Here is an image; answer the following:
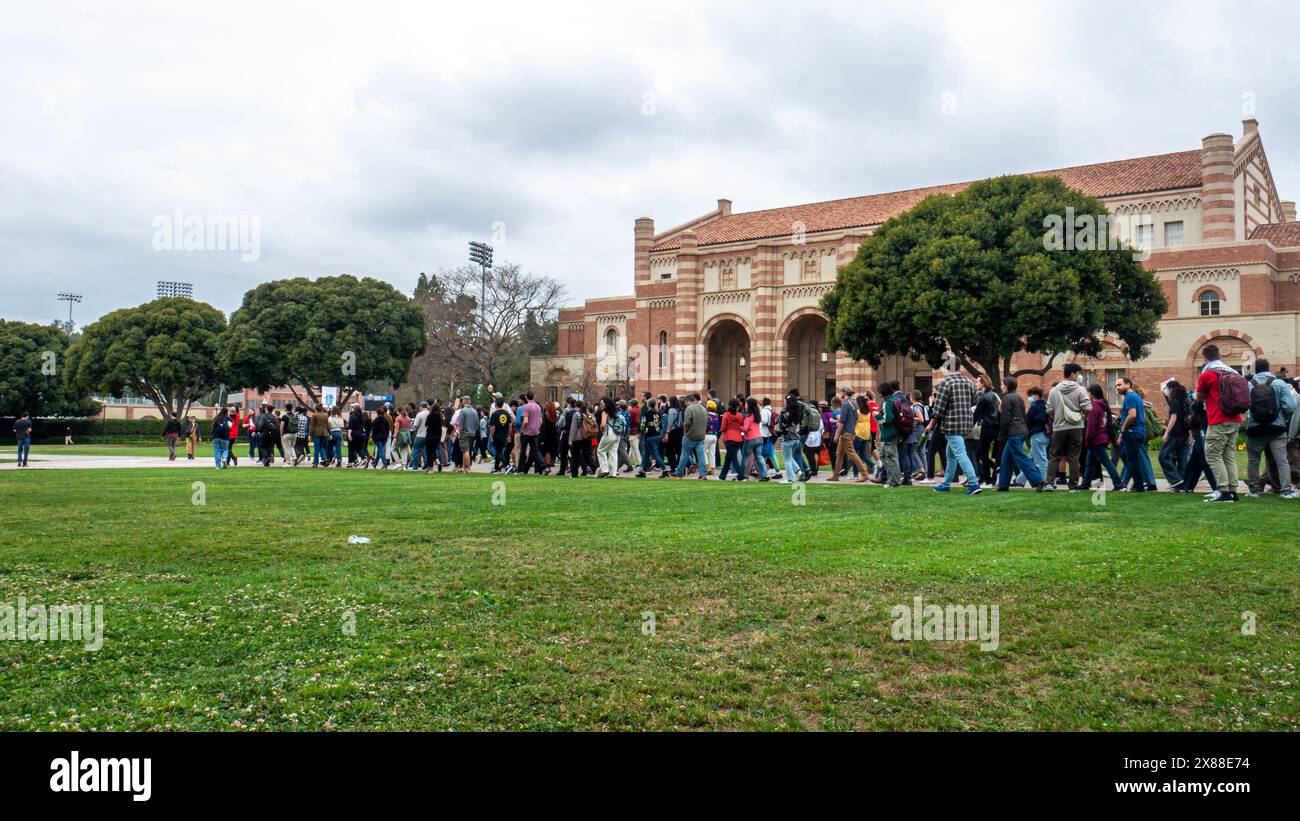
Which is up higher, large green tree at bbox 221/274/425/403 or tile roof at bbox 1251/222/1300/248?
tile roof at bbox 1251/222/1300/248

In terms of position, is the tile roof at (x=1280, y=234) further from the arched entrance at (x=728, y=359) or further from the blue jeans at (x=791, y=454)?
the blue jeans at (x=791, y=454)

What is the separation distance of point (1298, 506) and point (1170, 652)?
306 inches

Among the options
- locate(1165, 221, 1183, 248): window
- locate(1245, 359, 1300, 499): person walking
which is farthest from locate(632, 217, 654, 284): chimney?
locate(1245, 359, 1300, 499): person walking

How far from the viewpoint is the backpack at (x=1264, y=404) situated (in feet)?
35.4

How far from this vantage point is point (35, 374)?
163 feet

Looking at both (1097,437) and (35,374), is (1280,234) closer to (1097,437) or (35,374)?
(1097,437)

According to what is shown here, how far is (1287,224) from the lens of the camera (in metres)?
40.8

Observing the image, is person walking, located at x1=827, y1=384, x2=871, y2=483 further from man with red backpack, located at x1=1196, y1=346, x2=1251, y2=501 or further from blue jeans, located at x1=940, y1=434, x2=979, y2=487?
man with red backpack, located at x1=1196, y1=346, x2=1251, y2=501

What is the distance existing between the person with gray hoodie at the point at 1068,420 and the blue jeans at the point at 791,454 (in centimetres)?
448

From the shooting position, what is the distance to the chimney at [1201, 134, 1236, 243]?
1508 inches

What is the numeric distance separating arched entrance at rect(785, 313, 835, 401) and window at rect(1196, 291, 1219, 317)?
730 inches

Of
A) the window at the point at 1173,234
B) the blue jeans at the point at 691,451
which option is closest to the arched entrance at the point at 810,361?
the window at the point at 1173,234
